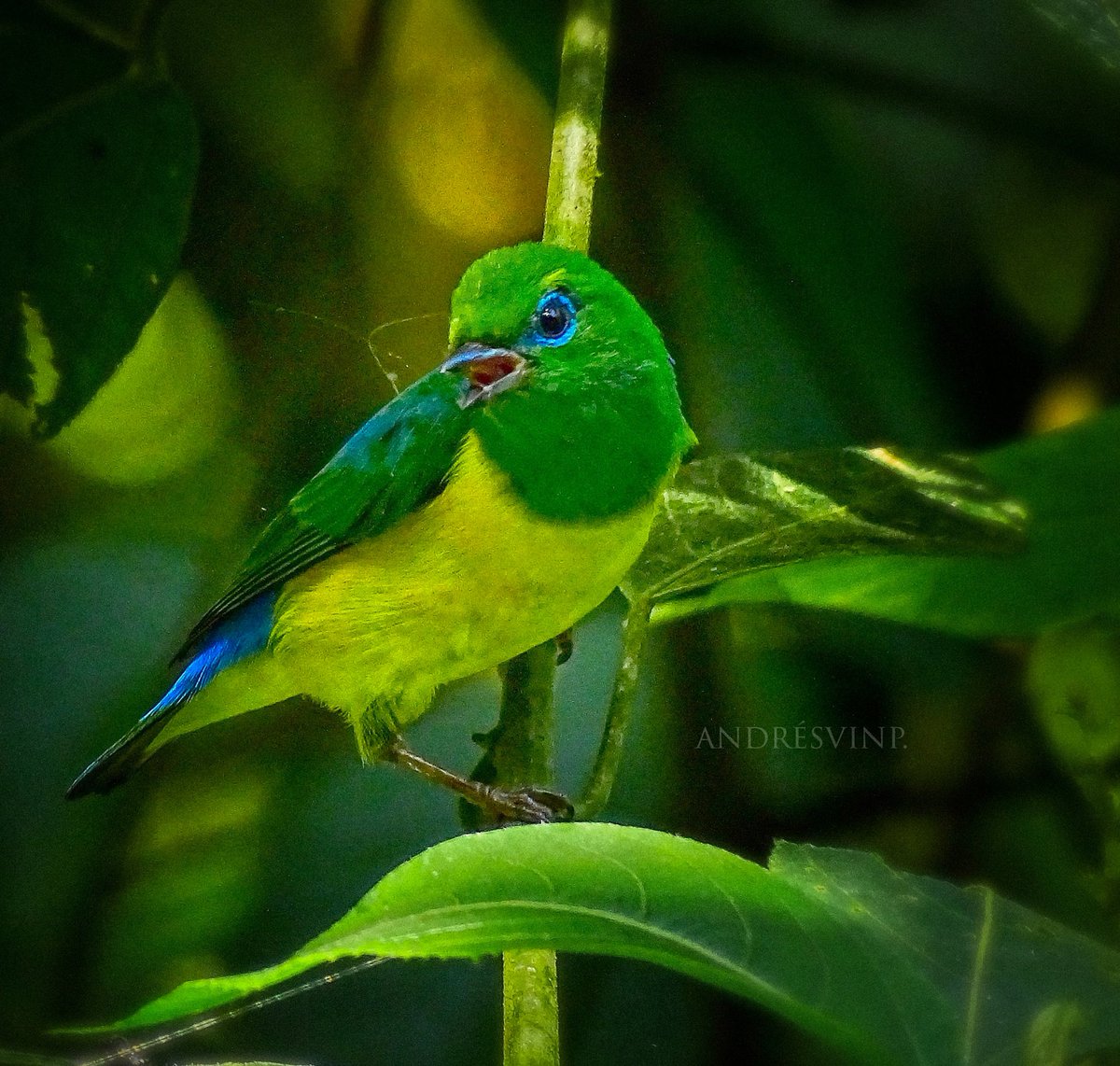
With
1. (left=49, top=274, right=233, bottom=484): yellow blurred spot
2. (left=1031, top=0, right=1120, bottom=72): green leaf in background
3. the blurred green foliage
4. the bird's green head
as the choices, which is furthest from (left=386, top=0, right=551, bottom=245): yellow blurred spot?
(left=1031, top=0, right=1120, bottom=72): green leaf in background

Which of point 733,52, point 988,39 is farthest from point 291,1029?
point 988,39

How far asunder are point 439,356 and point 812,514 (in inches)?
15.3

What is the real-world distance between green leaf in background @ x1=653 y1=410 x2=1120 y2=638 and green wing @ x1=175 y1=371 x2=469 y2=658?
10.5 inches

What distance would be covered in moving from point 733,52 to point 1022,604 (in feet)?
2.07

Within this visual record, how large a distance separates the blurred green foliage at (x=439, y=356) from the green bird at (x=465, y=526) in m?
0.04

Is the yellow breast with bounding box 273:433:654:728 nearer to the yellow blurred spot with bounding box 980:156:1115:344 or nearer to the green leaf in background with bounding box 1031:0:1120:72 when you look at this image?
the yellow blurred spot with bounding box 980:156:1115:344

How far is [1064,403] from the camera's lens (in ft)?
3.75

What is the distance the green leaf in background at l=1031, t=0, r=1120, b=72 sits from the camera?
1.09 meters

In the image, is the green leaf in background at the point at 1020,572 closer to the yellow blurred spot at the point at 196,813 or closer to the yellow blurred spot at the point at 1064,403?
the yellow blurred spot at the point at 1064,403

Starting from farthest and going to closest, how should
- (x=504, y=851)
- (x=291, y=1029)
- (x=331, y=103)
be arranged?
(x=331, y=103)
(x=291, y=1029)
(x=504, y=851)

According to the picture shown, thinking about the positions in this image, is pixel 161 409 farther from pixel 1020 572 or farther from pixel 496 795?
pixel 1020 572

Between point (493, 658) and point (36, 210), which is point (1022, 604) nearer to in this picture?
point (493, 658)

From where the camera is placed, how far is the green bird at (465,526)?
0.99 m

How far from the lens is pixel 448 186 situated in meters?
1.12
